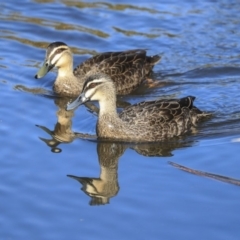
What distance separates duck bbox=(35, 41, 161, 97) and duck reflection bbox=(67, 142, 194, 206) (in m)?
2.92

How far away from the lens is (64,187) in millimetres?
10680

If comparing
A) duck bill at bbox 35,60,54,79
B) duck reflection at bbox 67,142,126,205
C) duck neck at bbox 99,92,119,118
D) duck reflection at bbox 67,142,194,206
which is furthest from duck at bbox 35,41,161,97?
duck reflection at bbox 67,142,126,205

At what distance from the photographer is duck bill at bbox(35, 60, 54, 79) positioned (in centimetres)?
1502

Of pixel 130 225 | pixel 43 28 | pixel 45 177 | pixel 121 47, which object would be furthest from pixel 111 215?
pixel 43 28

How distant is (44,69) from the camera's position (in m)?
15.2

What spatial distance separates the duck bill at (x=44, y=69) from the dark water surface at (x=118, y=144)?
28 cm

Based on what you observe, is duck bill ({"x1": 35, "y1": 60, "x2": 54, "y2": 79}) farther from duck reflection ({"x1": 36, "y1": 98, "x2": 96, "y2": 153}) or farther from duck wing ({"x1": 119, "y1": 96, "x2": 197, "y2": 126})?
duck wing ({"x1": 119, "y1": 96, "x2": 197, "y2": 126})

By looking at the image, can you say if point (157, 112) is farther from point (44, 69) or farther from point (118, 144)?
point (44, 69)

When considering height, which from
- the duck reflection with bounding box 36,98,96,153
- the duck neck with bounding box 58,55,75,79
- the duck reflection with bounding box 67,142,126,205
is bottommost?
the duck reflection with bounding box 67,142,126,205

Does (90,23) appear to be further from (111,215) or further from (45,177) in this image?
(111,215)

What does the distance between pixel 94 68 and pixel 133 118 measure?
8.91ft

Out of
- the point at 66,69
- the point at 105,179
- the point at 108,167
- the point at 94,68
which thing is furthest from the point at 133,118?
the point at 66,69

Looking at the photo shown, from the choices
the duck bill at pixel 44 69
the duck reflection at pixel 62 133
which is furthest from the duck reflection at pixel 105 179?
the duck bill at pixel 44 69

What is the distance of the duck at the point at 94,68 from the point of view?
15266mm
